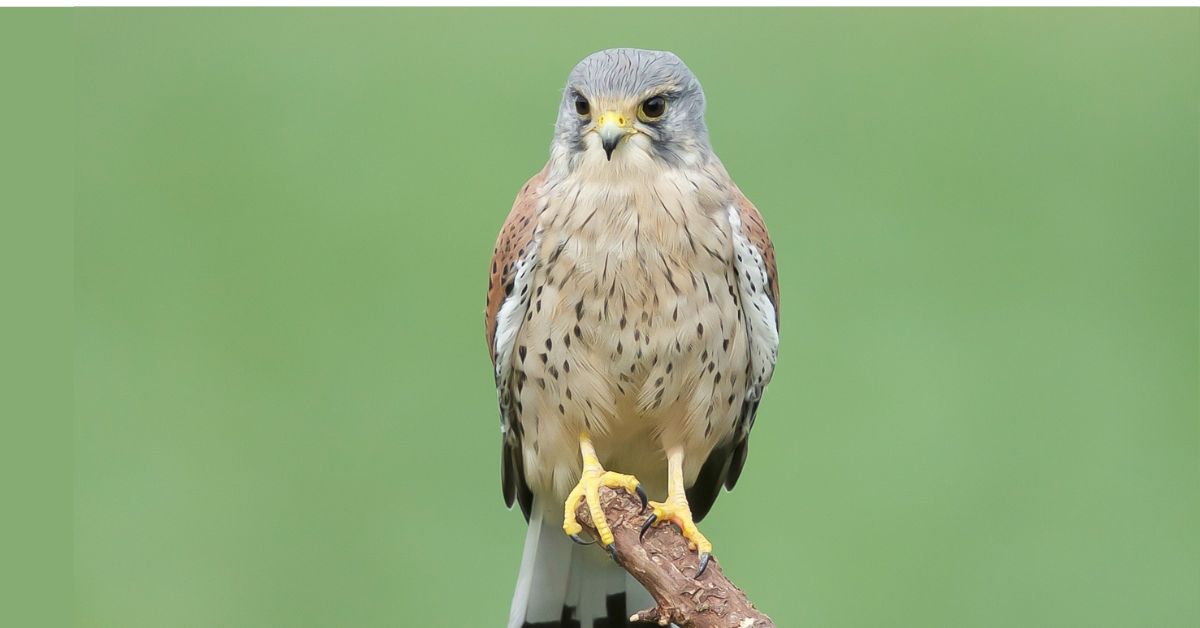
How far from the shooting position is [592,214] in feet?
9.59

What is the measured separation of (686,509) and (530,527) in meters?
0.61

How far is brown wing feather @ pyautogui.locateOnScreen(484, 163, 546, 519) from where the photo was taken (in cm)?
304

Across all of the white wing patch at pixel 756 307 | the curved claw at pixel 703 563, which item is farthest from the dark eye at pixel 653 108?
the curved claw at pixel 703 563

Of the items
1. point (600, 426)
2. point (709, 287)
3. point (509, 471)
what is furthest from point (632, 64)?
point (509, 471)

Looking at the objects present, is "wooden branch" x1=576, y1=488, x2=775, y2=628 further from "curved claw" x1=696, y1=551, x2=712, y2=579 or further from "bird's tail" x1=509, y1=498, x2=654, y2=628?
"bird's tail" x1=509, y1=498, x2=654, y2=628

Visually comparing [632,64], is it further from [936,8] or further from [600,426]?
[936,8]

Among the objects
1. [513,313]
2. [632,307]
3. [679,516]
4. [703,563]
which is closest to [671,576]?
[703,563]

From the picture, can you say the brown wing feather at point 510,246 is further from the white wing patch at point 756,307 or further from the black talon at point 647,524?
the black talon at point 647,524

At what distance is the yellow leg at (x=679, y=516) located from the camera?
2840 mm

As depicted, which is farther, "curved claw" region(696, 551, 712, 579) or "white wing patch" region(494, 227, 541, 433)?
"white wing patch" region(494, 227, 541, 433)

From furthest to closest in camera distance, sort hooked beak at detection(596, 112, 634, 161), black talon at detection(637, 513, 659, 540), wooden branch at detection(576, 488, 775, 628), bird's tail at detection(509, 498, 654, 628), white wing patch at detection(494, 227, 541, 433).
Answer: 1. bird's tail at detection(509, 498, 654, 628)
2. white wing patch at detection(494, 227, 541, 433)
3. black talon at detection(637, 513, 659, 540)
4. hooked beak at detection(596, 112, 634, 161)
5. wooden branch at detection(576, 488, 775, 628)

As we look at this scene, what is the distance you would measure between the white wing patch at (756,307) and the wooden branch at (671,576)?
451 mm

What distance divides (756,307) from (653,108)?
0.53m

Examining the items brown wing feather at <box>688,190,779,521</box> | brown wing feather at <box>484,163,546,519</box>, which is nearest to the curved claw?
brown wing feather at <box>688,190,779,521</box>
